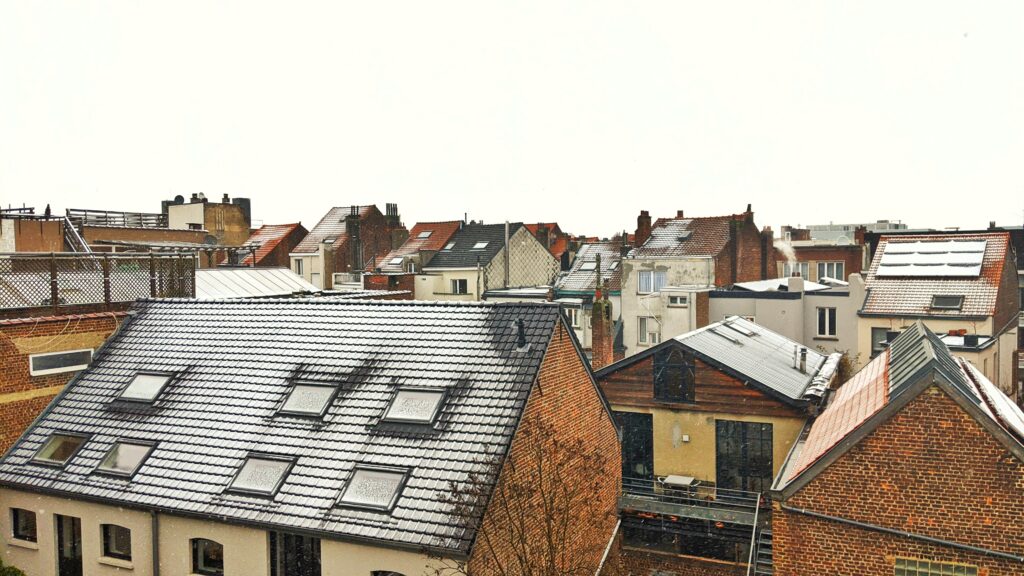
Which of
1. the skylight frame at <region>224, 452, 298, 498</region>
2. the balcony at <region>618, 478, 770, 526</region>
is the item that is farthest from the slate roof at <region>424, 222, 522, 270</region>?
the skylight frame at <region>224, 452, 298, 498</region>

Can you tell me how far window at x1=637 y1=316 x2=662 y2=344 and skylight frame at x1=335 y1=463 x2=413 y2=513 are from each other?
91.1 feet

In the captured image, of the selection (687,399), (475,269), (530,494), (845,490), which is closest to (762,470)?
(687,399)

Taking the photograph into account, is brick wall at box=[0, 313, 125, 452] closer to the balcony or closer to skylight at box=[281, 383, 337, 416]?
skylight at box=[281, 383, 337, 416]

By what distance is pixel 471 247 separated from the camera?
55281 mm

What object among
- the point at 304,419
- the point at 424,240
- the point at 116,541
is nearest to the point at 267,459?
the point at 304,419

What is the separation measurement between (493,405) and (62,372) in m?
10.9

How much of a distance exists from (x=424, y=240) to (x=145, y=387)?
41889 millimetres

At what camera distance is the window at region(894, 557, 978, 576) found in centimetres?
1266

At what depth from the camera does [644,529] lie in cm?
2311

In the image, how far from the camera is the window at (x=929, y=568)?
1266cm

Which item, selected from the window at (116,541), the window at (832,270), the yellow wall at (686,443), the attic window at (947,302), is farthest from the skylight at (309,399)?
the window at (832,270)

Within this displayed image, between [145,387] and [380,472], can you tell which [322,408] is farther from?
[145,387]

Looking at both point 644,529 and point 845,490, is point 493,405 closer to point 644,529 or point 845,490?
point 845,490

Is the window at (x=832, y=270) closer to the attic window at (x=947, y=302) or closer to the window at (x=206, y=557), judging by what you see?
the attic window at (x=947, y=302)
